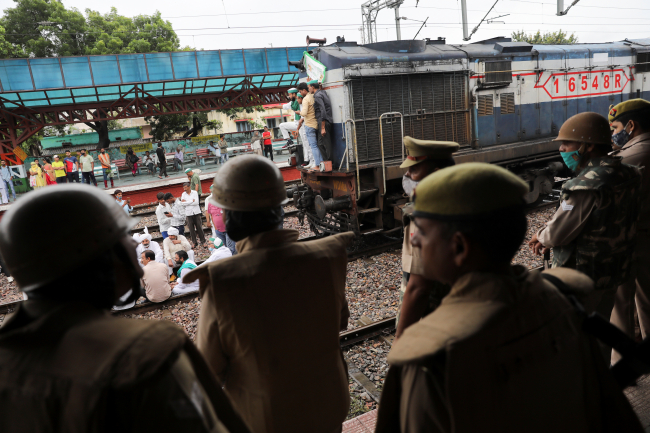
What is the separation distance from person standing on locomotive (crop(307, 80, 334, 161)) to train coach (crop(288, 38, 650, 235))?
0.14 m

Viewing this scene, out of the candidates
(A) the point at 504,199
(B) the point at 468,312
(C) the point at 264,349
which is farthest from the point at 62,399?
(A) the point at 504,199

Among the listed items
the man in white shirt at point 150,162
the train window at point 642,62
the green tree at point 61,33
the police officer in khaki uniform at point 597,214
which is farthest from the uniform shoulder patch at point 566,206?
the green tree at point 61,33

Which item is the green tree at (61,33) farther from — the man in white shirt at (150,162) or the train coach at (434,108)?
the train coach at (434,108)

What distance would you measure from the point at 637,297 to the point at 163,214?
28.2 ft

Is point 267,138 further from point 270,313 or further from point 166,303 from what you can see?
point 270,313

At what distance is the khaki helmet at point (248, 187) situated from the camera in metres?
1.66

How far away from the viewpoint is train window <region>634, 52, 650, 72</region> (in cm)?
1072

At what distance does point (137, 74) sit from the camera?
17.9 metres

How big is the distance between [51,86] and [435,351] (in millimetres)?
20331

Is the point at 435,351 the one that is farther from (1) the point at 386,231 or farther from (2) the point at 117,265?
(1) the point at 386,231

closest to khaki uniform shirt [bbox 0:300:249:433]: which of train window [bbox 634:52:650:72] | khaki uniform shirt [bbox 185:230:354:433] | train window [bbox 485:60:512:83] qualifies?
khaki uniform shirt [bbox 185:230:354:433]

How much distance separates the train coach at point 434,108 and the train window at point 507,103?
0.02 m

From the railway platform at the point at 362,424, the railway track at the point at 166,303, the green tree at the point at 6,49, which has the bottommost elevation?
the railway track at the point at 166,303

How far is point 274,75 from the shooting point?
20047 mm
